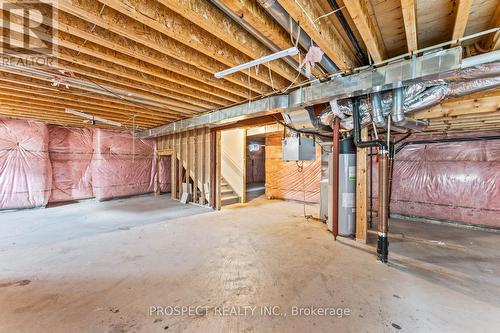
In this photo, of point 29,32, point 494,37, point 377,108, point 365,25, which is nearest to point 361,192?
point 377,108

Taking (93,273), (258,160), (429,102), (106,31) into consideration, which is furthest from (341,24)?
(258,160)

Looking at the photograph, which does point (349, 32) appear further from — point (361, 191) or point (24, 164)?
point (24, 164)

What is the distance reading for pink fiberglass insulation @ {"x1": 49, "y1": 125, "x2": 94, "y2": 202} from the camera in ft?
19.0

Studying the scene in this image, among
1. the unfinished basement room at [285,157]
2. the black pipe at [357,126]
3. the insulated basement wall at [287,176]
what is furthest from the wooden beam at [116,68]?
the insulated basement wall at [287,176]

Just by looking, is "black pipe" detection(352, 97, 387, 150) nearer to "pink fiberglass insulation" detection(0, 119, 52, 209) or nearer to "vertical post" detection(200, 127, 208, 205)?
"vertical post" detection(200, 127, 208, 205)

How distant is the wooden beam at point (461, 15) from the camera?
53.1 inches

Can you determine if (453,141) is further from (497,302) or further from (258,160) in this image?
(258,160)

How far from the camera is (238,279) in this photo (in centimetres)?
217

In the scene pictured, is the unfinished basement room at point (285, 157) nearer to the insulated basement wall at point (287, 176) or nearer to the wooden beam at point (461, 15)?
the wooden beam at point (461, 15)

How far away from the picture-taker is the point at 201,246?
3002mm

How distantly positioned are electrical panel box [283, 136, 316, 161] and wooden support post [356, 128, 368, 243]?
1.03 m

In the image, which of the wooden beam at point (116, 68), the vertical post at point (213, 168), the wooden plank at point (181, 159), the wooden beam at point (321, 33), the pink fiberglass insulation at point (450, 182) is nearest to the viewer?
the wooden beam at point (321, 33)

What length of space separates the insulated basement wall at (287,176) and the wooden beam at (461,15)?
169 inches

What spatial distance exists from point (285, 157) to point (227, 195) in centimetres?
283
